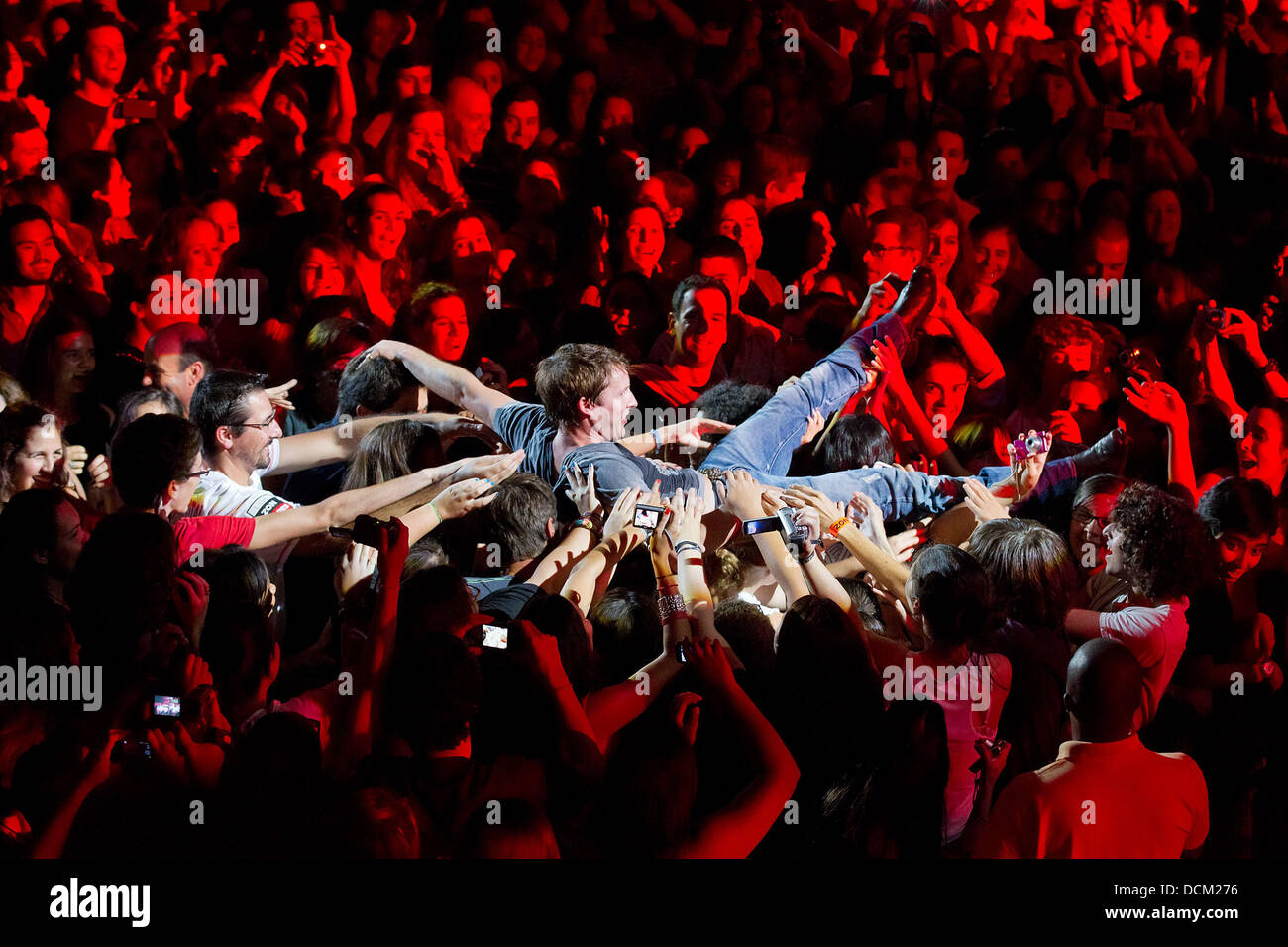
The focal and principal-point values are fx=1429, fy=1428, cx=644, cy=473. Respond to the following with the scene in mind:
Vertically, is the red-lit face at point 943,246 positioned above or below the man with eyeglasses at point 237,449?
above

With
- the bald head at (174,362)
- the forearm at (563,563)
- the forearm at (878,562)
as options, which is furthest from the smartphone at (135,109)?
the forearm at (878,562)

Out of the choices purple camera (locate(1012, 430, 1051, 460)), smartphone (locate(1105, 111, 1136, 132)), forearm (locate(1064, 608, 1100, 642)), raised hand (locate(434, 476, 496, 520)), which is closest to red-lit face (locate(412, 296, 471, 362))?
raised hand (locate(434, 476, 496, 520))

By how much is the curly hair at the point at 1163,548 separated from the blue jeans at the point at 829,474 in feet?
3.54

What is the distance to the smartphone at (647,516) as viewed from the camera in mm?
4000

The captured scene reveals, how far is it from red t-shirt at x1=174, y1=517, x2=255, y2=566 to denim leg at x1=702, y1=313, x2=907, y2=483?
1.56 meters

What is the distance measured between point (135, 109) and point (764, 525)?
390cm

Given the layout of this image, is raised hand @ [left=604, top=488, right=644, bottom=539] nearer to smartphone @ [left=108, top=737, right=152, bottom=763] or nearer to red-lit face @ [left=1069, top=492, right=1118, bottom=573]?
red-lit face @ [left=1069, top=492, right=1118, bottom=573]

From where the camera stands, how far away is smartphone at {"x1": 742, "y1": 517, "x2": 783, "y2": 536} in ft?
→ 13.2

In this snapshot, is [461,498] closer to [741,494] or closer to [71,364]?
[741,494]

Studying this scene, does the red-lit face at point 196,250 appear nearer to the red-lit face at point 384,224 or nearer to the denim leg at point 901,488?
the red-lit face at point 384,224
